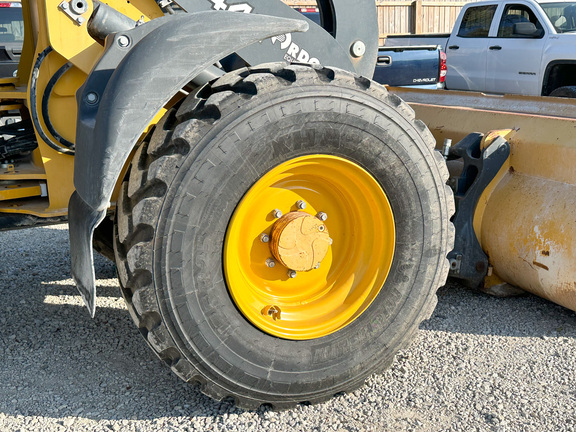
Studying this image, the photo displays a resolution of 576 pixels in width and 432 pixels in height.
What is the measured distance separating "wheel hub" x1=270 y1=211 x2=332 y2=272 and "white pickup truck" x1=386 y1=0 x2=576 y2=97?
7845mm

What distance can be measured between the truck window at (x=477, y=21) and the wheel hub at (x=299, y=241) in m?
9.77

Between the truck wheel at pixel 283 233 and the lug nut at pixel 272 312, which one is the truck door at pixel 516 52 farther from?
the lug nut at pixel 272 312

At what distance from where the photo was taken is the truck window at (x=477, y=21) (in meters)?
11.4

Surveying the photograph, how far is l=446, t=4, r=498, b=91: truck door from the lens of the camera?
1144 cm

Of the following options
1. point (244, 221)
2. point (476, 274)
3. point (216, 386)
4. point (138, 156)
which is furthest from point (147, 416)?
point (476, 274)

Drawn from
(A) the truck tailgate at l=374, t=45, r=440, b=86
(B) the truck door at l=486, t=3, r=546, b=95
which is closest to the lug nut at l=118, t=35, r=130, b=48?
(A) the truck tailgate at l=374, t=45, r=440, b=86

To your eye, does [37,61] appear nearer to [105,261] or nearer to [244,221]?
[244,221]

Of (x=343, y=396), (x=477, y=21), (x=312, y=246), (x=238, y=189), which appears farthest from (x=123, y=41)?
(x=477, y=21)

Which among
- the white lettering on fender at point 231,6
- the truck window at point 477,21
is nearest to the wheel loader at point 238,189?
the white lettering on fender at point 231,6

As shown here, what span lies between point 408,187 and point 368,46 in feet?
3.19

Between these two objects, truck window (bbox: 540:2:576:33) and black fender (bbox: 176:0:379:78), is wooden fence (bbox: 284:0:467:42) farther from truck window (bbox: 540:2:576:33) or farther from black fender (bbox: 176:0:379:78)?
black fender (bbox: 176:0:379:78)

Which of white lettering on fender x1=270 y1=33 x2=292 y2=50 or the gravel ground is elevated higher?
white lettering on fender x1=270 y1=33 x2=292 y2=50

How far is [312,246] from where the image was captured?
2736 millimetres

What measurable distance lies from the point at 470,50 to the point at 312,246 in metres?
9.81
